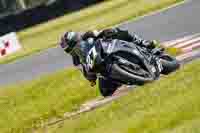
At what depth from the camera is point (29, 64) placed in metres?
20.2

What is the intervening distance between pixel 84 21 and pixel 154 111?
19409 mm

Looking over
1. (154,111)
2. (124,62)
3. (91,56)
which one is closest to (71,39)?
(91,56)

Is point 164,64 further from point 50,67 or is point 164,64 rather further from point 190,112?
point 50,67

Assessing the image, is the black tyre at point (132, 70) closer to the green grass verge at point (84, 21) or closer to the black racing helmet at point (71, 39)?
the black racing helmet at point (71, 39)

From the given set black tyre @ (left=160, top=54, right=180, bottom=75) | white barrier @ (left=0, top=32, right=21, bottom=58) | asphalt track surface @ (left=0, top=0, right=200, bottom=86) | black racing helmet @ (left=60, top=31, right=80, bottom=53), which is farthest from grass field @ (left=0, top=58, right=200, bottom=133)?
white barrier @ (left=0, top=32, right=21, bottom=58)

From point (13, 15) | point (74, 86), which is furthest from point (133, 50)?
point (13, 15)

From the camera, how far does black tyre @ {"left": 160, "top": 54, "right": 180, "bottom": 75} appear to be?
10977 mm

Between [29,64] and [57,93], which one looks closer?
[57,93]

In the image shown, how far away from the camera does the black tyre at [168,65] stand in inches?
432

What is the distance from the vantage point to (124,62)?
10.5 meters

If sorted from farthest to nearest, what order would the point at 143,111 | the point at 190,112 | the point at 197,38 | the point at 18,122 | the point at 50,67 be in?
the point at 50,67
the point at 197,38
the point at 18,122
the point at 143,111
the point at 190,112

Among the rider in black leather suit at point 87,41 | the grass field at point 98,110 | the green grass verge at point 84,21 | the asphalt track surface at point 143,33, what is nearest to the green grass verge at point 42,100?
the grass field at point 98,110

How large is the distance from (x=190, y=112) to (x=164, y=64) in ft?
10.4

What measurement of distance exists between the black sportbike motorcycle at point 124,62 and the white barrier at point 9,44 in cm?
1415
